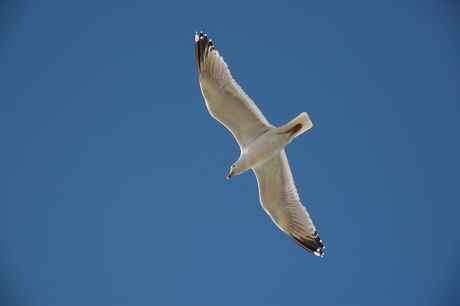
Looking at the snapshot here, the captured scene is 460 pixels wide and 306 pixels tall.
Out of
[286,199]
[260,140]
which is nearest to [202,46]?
[260,140]

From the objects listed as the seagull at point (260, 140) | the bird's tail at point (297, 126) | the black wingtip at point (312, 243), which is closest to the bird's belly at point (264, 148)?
the seagull at point (260, 140)

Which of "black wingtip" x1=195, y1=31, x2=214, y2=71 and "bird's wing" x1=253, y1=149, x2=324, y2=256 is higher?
"black wingtip" x1=195, y1=31, x2=214, y2=71

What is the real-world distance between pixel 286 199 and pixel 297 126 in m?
1.12

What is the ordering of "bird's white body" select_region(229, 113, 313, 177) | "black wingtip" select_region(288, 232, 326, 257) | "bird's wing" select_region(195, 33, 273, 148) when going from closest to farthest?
"bird's wing" select_region(195, 33, 273, 148)
"bird's white body" select_region(229, 113, 313, 177)
"black wingtip" select_region(288, 232, 326, 257)

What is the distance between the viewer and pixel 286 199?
652cm

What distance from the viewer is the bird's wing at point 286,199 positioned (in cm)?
646

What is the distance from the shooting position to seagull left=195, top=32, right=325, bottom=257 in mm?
5910

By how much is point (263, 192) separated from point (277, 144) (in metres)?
0.82

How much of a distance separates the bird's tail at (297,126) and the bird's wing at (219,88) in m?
0.32

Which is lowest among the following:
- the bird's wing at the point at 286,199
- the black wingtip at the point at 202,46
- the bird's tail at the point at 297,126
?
the bird's wing at the point at 286,199

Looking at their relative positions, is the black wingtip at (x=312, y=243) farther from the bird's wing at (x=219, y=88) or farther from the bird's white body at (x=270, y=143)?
the bird's wing at (x=219, y=88)

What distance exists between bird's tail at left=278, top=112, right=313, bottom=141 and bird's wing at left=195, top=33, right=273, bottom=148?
1.04 ft

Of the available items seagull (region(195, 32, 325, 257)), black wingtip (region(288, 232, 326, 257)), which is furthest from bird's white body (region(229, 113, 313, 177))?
black wingtip (region(288, 232, 326, 257))

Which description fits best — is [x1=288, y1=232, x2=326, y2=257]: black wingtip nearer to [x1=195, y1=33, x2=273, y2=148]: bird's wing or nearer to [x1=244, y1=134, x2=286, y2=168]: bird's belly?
[x1=244, y1=134, x2=286, y2=168]: bird's belly
